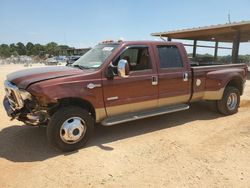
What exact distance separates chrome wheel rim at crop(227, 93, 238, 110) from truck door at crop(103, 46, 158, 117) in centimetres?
254

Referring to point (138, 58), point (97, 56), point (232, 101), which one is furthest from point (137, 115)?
point (232, 101)

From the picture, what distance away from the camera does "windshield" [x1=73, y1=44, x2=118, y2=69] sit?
15.7ft

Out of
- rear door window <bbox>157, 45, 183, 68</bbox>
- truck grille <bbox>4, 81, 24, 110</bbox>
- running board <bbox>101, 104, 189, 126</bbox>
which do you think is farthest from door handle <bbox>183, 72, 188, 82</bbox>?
truck grille <bbox>4, 81, 24, 110</bbox>

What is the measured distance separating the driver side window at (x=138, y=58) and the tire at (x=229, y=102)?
257 centimetres

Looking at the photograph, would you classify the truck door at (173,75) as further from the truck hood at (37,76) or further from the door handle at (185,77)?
the truck hood at (37,76)

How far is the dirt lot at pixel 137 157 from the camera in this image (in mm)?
3439

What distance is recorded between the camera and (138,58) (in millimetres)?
5293

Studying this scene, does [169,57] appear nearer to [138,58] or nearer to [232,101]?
[138,58]

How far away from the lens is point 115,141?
191 inches

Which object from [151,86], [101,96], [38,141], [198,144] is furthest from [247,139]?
[38,141]

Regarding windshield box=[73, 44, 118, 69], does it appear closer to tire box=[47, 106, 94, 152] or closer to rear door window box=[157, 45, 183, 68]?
tire box=[47, 106, 94, 152]

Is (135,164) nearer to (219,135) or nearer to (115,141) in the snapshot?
(115,141)

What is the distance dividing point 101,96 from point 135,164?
4.47ft

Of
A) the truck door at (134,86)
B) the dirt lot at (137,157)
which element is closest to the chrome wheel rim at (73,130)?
the dirt lot at (137,157)
